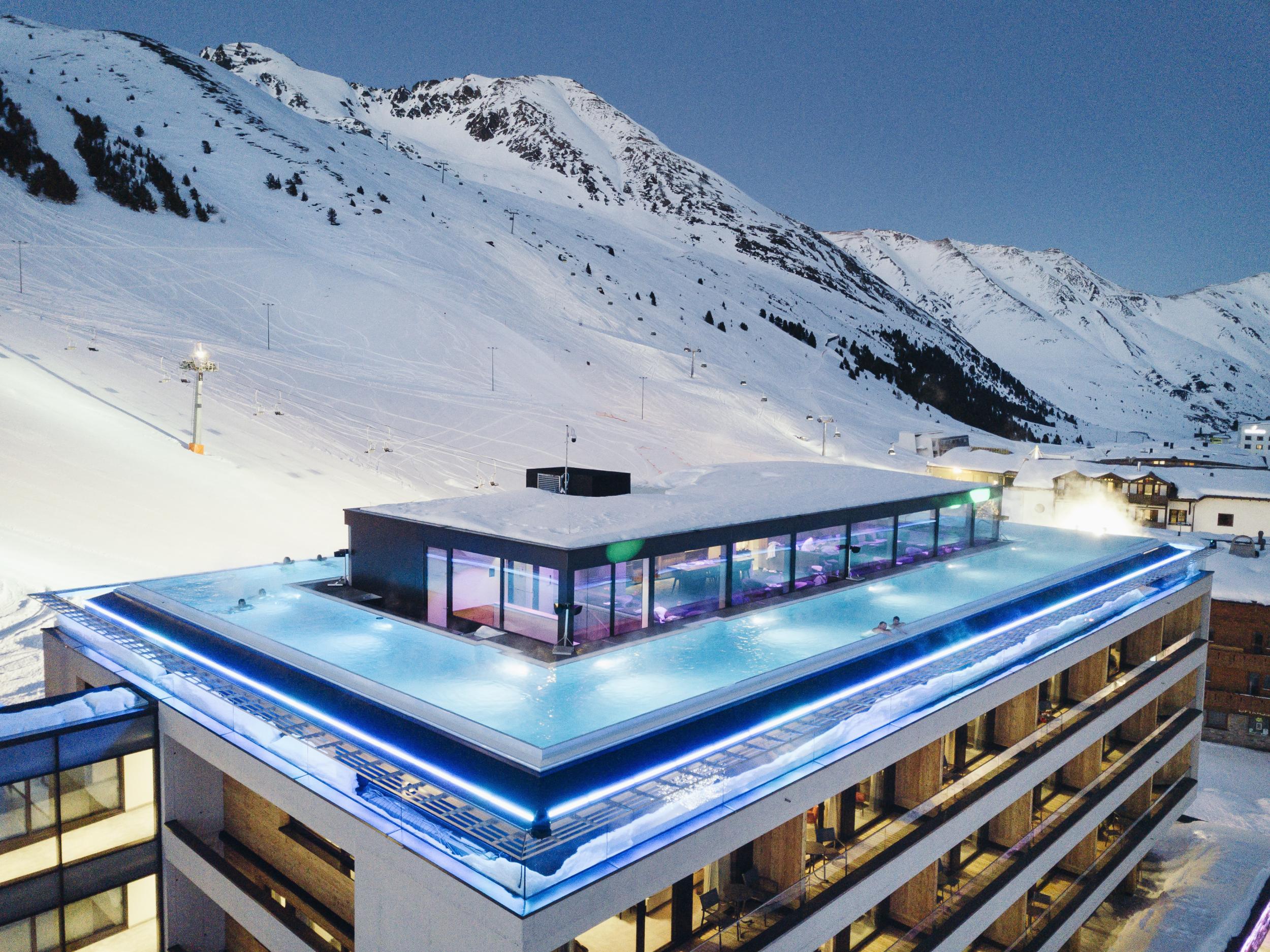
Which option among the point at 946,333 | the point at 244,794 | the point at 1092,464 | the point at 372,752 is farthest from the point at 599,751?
the point at 946,333

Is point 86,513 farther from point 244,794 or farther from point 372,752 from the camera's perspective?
point 372,752

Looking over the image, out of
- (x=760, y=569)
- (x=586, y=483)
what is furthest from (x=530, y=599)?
(x=760, y=569)

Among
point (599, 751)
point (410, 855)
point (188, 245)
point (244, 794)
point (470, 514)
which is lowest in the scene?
point (244, 794)

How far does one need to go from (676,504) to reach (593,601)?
2732 millimetres

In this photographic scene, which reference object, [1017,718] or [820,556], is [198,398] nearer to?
[820,556]

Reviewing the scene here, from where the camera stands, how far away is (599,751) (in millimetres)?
6773

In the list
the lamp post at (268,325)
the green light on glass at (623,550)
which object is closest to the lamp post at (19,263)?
the lamp post at (268,325)

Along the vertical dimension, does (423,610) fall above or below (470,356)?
below

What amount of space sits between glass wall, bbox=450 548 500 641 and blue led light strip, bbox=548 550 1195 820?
3900 millimetres

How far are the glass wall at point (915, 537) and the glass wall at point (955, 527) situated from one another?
375 mm

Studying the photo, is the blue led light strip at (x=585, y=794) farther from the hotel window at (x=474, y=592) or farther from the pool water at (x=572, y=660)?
the hotel window at (x=474, y=592)

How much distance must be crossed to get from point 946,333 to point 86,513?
16642 centimetres

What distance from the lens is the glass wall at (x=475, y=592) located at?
10602mm

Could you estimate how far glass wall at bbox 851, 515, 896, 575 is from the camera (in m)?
14.0
